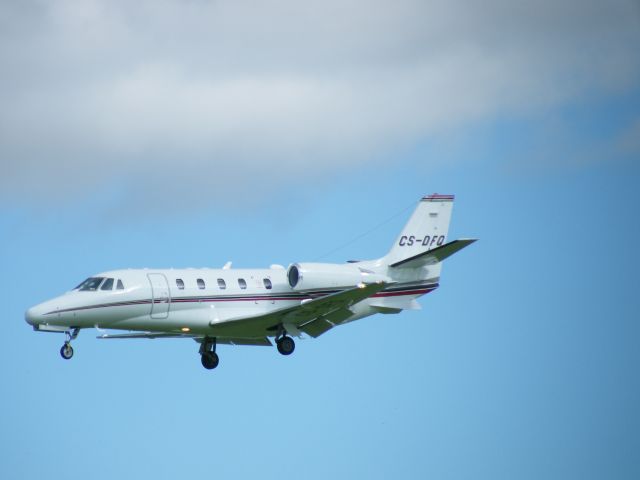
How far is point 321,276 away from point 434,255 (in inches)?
157

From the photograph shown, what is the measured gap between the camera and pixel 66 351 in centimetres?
4366

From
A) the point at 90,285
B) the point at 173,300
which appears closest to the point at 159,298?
the point at 173,300

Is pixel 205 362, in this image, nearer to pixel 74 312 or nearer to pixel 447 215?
pixel 74 312

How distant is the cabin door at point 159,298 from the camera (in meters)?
44.7

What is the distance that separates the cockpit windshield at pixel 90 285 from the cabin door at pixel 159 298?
5.47 feet

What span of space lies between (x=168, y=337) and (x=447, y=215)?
11205 millimetres

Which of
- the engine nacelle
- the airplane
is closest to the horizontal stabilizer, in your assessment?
the airplane

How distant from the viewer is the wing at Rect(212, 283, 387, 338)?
4500cm

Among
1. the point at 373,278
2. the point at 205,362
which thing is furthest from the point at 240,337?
the point at 373,278

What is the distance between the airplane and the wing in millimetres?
33

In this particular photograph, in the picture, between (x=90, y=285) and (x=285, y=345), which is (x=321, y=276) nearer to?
(x=285, y=345)

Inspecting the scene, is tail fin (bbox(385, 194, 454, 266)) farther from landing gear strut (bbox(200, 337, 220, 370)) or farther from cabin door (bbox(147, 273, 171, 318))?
cabin door (bbox(147, 273, 171, 318))

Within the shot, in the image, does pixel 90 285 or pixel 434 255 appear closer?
pixel 90 285

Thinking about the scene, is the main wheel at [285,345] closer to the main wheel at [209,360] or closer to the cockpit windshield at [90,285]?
the main wheel at [209,360]
